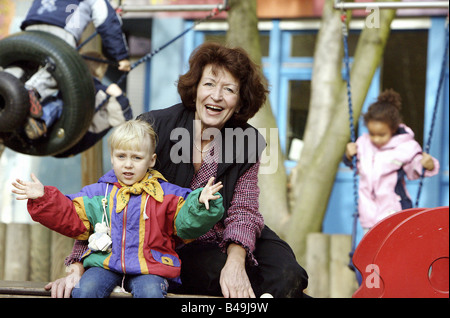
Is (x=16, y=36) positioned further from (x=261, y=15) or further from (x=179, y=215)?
(x=261, y=15)

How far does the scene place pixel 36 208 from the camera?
7.16ft

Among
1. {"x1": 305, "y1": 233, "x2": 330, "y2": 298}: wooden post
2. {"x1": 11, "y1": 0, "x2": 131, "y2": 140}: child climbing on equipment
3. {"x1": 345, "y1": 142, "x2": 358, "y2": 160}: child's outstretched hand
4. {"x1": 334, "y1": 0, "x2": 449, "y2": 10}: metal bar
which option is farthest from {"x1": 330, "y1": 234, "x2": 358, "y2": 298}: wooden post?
{"x1": 11, "y1": 0, "x2": 131, "y2": 140}: child climbing on equipment

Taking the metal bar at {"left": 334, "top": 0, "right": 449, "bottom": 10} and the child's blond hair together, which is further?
the metal bar at {"left": 334, "top": 0, "right": 449, "bottom": 10}

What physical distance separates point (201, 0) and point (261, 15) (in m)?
0.68

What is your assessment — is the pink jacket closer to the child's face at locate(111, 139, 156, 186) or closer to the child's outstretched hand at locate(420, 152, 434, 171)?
the child's outstretched hand at locate(420, 152, 434, 171)

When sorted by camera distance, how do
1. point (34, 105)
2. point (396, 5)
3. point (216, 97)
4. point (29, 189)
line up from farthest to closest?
1. point (396, 5)
2. point (34, 105)
3. point (216, 97)
4. point (29, 189)

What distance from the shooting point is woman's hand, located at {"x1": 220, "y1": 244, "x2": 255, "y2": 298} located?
93.0 inches

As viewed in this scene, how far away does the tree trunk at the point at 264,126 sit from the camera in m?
4.54

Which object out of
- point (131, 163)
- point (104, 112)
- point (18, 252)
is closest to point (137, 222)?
point (131, 163)

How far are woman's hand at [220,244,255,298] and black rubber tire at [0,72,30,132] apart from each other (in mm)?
1806

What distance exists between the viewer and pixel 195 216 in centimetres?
226

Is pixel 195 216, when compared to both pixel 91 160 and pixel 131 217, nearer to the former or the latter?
pixel 131 217

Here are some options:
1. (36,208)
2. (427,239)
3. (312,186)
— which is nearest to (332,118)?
(312,186)

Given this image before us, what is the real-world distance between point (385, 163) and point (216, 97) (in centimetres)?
189
